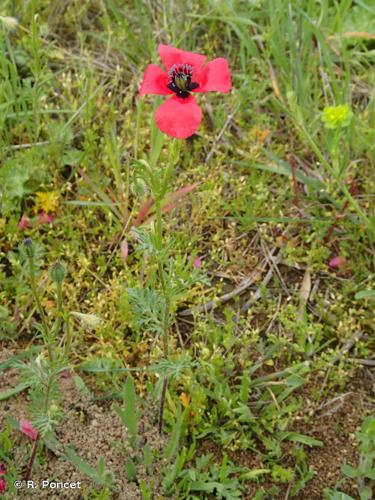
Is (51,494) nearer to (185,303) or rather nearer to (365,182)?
(185,303)

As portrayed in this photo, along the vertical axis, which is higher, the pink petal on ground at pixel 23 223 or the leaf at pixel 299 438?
the pink petal on ground at pixel 23 223

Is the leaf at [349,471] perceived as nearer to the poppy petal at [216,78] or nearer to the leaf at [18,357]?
the leaf at [18,357]

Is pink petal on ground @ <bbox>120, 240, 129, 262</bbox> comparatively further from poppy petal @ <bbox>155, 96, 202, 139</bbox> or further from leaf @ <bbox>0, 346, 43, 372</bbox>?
poppy petal @ <bbox>155, 96, 202, 139</bbox>

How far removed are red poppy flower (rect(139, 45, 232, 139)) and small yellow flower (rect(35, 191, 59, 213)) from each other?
0.82m

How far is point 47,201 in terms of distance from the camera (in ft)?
8.30

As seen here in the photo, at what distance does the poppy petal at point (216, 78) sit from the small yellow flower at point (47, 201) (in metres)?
0.92

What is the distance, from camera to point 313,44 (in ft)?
9.99

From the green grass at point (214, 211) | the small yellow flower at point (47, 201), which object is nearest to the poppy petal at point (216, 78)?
the green grass at point (214, 211)

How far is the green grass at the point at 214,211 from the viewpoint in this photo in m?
2.12

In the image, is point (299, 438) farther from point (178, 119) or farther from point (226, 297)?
point (178, 119)

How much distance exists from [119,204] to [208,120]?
0.66m

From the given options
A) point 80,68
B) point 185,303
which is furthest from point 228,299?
point 80,68

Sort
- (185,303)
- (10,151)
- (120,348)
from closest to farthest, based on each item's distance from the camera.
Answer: (120,348)
(185,303)
(10,151)

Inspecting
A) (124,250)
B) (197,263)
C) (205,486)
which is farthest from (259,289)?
(205,486)
